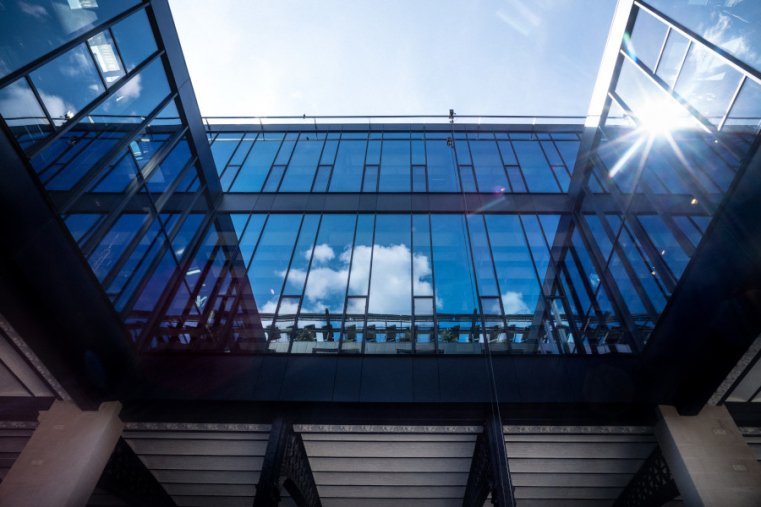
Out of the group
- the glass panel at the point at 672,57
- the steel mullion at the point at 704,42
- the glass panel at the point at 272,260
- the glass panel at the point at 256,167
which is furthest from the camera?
the glass panel at the point at 256,167

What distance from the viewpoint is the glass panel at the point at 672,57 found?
25.0 feet

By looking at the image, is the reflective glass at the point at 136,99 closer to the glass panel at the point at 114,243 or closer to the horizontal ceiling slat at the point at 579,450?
the glass panel at the point at 114,243

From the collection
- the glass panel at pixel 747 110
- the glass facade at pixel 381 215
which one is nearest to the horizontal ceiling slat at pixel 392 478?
the glass facade at pixel 381 215

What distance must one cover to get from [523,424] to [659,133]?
7.35m

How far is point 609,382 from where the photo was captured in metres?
7.72

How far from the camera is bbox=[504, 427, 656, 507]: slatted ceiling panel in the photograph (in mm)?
8383

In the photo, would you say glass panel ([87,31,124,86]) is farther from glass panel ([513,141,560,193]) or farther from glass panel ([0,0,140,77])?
glass panel ([513,141,560,193])

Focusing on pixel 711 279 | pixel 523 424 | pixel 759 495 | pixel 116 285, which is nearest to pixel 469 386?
pixel 523 424

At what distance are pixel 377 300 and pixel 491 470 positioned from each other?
4898 millimetres

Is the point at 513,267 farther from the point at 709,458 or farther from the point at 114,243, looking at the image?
the point at 114,243

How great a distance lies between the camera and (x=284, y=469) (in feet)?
24.7

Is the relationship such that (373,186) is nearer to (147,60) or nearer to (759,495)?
(147,60)

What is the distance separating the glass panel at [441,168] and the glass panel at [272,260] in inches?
224

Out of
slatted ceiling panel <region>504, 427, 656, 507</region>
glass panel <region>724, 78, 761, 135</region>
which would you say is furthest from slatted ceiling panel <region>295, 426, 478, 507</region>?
glass panel <region>724, 78, 761, 135</region>
